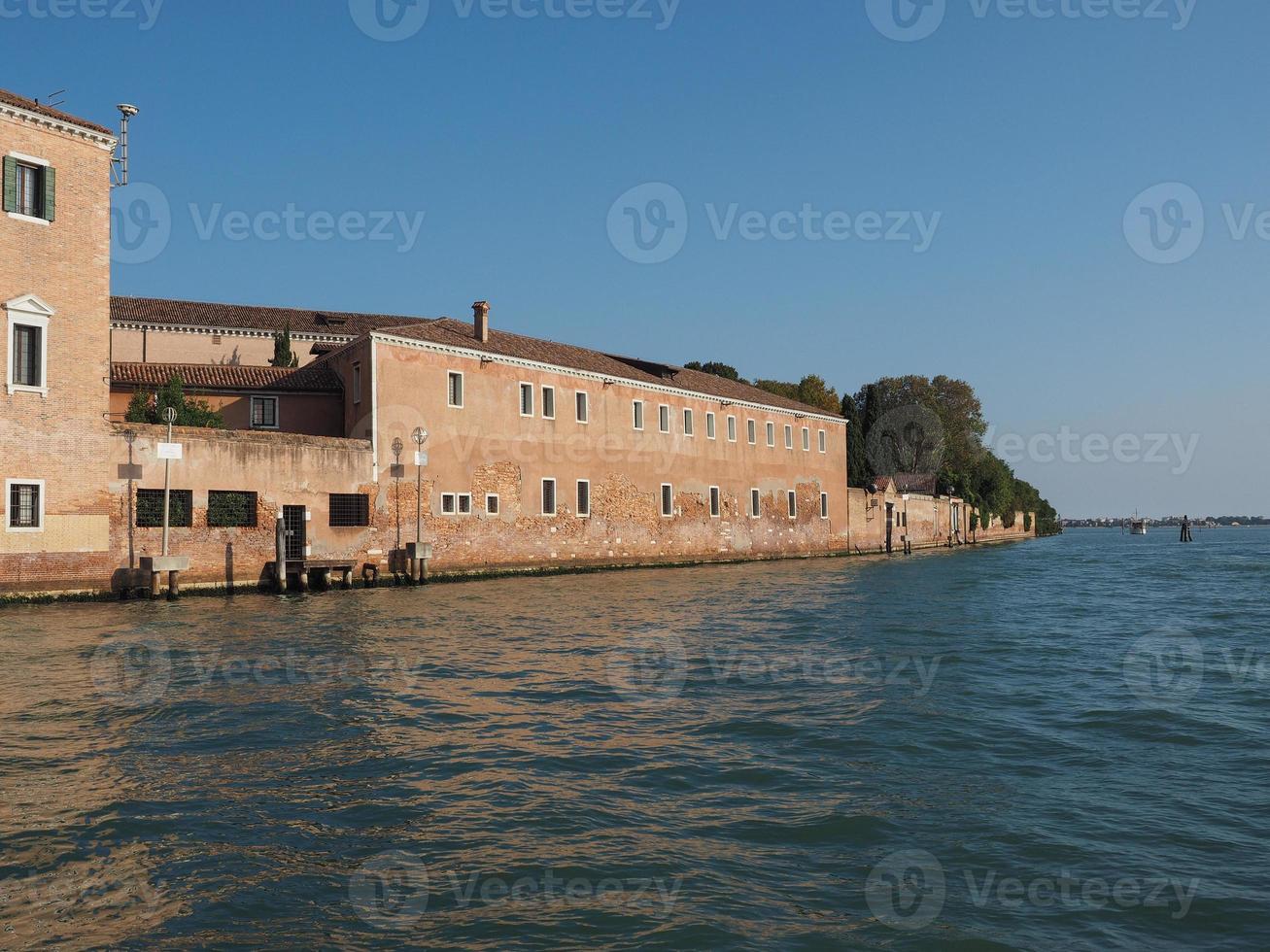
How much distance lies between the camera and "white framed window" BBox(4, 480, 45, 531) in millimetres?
16219

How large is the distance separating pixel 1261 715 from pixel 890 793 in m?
4.54

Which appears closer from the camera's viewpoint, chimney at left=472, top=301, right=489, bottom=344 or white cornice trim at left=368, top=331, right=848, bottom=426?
white cornice trim at left=368, top=331, right=848, bottom=426

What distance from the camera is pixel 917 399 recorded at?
64062 millimetres

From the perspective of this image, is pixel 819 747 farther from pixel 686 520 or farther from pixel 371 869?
pixel 686 520

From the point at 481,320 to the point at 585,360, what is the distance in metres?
4.60

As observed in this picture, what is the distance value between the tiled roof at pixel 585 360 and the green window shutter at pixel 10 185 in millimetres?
7989

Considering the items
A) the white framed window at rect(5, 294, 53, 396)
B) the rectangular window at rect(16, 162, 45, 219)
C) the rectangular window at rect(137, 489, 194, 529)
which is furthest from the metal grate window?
the rectangular window at rect(16, 162, 45, 219)

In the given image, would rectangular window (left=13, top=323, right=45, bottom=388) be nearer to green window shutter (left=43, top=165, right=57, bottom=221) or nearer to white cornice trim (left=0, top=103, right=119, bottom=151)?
green window shutter (left=43, top=165, right=57, bottom=221)

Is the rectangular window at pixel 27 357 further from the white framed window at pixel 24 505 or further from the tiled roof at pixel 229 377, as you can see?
the tiled roof at pixel 229 377

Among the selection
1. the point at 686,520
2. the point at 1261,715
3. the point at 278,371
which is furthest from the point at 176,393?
the point at 1261,715

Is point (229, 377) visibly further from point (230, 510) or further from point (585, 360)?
point (585, 360)

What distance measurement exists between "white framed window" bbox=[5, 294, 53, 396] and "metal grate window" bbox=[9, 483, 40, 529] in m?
1.73

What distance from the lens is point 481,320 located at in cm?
2633

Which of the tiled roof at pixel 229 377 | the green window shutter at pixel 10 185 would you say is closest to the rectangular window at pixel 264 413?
the tiled roof at pixel 229 377
